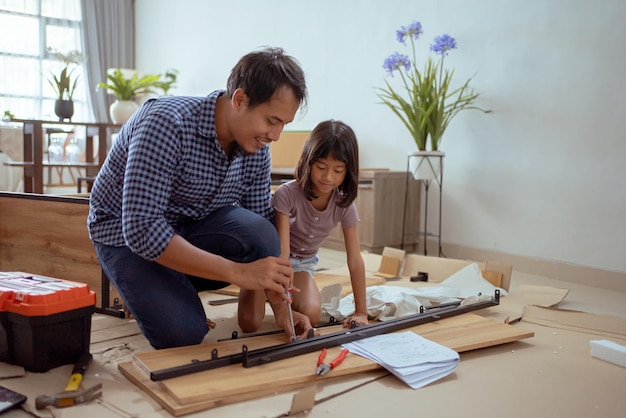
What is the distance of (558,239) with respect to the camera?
3186 millimetres

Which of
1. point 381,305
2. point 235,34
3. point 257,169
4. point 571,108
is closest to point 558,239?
point 571,108

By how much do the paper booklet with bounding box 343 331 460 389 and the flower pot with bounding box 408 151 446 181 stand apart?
192cm

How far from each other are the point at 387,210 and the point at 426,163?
1.38ft

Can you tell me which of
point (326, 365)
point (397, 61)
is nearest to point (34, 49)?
point (397, 61)

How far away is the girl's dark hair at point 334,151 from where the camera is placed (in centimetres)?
185

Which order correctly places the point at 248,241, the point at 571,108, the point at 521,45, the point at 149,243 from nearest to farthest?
the point at 149,243 → the point at 248,241 → the point at 571,108 → the point at 521,45

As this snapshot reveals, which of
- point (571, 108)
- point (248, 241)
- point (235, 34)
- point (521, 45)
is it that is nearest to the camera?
point (248, 241)

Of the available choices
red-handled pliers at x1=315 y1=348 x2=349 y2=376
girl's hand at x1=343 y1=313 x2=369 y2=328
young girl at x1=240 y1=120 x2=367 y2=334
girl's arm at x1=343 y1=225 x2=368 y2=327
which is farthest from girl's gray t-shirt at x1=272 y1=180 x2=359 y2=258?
red-handled pliers at x1=315 y1=348 x2=349 y2=376

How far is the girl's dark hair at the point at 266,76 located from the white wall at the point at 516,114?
154 centimetres

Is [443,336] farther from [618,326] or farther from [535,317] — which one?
[618,326]

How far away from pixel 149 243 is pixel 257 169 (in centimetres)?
52

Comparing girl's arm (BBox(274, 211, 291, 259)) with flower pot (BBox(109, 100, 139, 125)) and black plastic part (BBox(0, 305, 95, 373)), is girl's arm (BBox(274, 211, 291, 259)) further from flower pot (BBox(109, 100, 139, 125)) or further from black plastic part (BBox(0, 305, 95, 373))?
flower pot (BBox(109, 100, 139, 125))

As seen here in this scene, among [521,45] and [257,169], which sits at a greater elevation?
[521,45]

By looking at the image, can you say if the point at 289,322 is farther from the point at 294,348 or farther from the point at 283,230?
the point at 283,230
